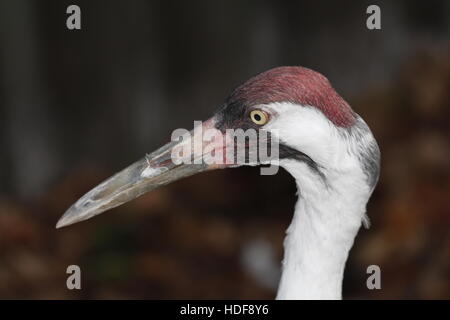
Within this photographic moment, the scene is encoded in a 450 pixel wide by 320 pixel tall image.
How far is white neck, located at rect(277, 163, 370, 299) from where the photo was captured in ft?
11.0

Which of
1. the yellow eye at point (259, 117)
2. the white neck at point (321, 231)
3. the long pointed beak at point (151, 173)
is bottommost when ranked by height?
the white neck at point (321, 231)

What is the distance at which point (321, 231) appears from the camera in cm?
346

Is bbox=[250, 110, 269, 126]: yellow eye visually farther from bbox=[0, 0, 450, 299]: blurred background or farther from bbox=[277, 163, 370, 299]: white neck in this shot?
bbox=[0, 0, 450, 299]: blurred background

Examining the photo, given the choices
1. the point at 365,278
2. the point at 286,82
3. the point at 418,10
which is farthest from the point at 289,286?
the point at 418,10

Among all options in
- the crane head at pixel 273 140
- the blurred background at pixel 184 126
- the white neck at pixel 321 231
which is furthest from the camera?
the blurred background at pixel 184 126

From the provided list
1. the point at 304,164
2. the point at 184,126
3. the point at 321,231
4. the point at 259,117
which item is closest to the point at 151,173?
the point at 259,117

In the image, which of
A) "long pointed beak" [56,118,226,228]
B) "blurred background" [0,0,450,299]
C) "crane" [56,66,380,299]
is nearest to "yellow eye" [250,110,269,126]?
"crane" [56,66,380,299]

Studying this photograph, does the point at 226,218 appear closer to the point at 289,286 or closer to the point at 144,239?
the point at 144,239

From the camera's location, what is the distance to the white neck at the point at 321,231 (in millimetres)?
3357

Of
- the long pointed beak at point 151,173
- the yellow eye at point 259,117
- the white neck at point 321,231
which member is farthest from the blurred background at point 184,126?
the yellow eye at point 259,117

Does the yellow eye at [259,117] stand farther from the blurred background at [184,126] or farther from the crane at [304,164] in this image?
the blurred background at [184,126]

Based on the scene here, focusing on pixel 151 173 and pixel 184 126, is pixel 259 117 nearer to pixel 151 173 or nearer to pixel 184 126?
pixel 151 173

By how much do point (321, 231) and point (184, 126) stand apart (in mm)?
4037
